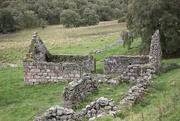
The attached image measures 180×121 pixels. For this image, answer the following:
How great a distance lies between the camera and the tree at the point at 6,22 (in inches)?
3915

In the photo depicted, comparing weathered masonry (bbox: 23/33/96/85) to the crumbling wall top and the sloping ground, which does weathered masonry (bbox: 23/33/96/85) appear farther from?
the sloping ground

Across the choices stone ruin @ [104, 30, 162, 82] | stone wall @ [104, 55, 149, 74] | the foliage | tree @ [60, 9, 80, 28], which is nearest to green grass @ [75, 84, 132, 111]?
stone ruin @ [104, 30, 162, 82]

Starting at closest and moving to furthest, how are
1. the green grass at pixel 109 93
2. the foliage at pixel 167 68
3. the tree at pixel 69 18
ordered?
the green grass at pixel 109 93, the foliage at pixel 167 68, the tree at pixel 69 18

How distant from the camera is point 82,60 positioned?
93.1 ft

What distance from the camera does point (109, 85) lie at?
71.7ft

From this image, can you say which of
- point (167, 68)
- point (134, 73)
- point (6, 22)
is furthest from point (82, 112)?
point (6, 22)

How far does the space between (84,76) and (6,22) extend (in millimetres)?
86622

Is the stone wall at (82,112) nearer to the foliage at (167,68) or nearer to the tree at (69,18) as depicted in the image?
the foliage at (167,68)

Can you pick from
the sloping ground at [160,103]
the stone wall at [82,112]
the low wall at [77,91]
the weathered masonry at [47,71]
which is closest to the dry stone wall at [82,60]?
the weathered masonry at [47,71]

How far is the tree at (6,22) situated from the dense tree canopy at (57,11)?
98cm

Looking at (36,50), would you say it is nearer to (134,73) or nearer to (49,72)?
(49,72)

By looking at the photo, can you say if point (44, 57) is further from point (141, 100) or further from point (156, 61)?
point (141, 100)

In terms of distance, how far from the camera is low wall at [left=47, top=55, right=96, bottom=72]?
27812 millimetres

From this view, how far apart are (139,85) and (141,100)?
211 centimetres
